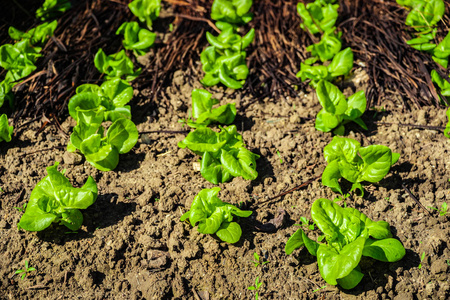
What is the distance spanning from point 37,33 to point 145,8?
0.93 metres

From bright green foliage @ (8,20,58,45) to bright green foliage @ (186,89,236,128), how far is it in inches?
58.6

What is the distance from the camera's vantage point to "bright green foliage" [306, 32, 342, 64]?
316 cm

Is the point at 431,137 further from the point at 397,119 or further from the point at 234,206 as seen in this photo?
the point at 234,206

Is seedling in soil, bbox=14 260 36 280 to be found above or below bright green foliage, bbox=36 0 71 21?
below

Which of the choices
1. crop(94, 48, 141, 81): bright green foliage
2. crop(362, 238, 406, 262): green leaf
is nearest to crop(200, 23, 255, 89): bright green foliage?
crop(94, 48, 141, 81): bright green foliage

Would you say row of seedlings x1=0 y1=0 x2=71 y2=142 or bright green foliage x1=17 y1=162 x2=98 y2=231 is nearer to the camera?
bright green foliage x1=17 y1=162 x2=98 y2=231

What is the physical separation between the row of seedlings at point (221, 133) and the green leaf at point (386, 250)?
68 centimetres

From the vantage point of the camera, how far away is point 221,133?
268 centimetres

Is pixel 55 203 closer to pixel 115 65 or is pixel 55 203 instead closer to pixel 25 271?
pixel 25 271

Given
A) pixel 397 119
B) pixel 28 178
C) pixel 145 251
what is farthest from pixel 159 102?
pixel 397 119

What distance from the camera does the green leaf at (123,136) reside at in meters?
2.63

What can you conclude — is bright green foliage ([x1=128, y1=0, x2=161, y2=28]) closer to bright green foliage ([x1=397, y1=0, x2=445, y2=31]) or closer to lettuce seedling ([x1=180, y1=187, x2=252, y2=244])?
lettuce seedling ([x1=180, y1=187, x2=252, y2=244])

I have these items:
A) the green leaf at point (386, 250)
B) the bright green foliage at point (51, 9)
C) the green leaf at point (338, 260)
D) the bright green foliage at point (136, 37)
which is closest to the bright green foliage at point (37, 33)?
the bright green foliage at point (51, 9)

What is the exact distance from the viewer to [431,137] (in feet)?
9.25
